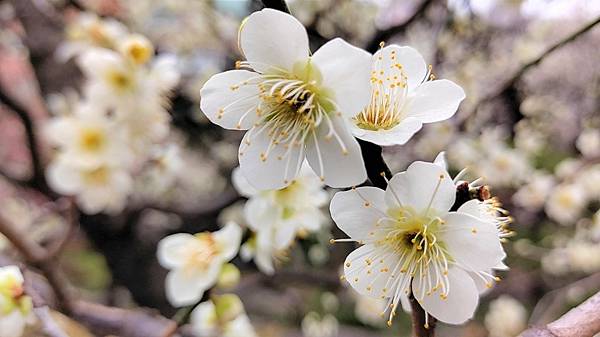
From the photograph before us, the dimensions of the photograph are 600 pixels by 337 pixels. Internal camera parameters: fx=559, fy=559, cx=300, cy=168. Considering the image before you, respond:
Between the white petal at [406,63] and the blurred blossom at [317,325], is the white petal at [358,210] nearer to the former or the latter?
the white petal at [406,63]

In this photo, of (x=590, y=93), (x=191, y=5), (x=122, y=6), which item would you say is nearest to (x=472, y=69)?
(x=590, y=93)

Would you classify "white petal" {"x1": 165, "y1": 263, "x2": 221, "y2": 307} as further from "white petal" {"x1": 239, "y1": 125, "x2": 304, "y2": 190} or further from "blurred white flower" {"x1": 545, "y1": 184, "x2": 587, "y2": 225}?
"blurred white flower" {"x1": 545, "y1": 184, "x2": 587, "y2": 225}

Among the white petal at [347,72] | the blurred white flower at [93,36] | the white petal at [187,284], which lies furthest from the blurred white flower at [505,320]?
the white petal at [347,72]

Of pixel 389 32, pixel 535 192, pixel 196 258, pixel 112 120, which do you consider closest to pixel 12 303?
pixel 196 258

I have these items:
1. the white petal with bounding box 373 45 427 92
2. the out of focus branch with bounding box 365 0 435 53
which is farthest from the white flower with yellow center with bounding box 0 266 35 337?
the out of focus branch with bounding box 365 0 435 53

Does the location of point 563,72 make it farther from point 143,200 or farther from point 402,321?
point 143,200

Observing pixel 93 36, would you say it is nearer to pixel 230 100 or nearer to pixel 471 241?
pixel 230 100

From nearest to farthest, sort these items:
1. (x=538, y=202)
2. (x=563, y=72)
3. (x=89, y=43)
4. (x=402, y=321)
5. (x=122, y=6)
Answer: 1. (x=89, y=43)
2. (x=538, y=202)
3. (x=122, y=6)
4. (x=402, y=321)
5. (x=563, y=72)
